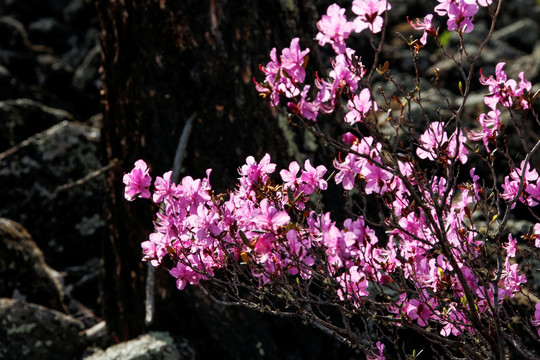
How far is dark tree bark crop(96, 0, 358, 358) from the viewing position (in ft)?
10.2

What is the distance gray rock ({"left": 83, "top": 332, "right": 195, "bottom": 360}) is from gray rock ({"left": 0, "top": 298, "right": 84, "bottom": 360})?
40 centimetres

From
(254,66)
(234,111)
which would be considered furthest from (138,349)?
(254,66)

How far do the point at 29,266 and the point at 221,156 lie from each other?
82.6 inches

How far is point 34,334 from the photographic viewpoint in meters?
3.53

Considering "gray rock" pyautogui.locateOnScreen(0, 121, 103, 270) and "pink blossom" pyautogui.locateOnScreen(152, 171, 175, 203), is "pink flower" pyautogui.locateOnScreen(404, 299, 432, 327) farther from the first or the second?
"gray rock" pyautogui.locateOnScreen(0, 121, 103, 270)

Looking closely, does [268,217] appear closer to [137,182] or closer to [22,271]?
[137,182]

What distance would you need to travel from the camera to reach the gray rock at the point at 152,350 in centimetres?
315

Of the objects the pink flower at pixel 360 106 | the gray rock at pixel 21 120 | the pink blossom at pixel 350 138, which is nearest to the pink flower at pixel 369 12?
the pink flower at pixel 360 106

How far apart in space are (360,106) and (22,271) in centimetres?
350

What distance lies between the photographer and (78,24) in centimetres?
1141

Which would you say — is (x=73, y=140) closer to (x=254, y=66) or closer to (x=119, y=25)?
(x=119, y=25)

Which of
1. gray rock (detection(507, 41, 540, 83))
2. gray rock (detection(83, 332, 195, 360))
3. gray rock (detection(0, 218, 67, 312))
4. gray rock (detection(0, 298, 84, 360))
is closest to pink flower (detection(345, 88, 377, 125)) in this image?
gray rock (detection(83, 332, 195, 360))

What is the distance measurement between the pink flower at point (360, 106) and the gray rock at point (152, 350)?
1999mm

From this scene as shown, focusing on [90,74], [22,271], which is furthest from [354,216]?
[90,74]
